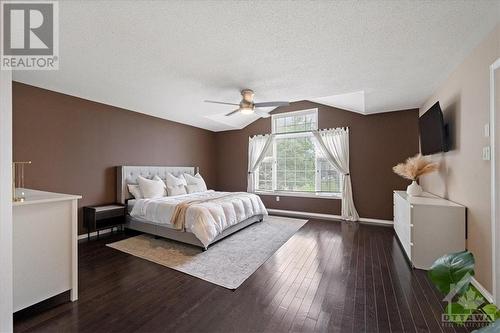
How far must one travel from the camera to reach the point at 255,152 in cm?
630

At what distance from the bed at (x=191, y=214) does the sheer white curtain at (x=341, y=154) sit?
2023 millimetres

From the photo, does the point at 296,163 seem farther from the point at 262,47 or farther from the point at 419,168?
the point at 262,47

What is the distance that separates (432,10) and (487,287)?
255cm

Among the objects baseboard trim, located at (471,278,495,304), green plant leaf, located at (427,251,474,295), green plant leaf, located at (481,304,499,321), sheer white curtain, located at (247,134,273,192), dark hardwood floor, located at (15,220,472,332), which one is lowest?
dark hardwood floor, located at (15,220,472,332)

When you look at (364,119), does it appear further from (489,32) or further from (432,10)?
(432,10)

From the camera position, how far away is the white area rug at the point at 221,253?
254 centimetres

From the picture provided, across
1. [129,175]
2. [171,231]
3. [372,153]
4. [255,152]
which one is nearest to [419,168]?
[372,153]

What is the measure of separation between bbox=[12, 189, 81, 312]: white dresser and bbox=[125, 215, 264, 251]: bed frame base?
1.49 metres

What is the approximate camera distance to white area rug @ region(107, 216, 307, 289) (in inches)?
99.9

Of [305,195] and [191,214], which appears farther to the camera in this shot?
[305,195]

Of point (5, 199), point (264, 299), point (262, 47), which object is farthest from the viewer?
point (262, 47)

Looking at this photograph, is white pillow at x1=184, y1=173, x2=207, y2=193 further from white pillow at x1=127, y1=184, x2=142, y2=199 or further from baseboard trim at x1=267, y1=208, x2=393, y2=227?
baseboard trim at x1=267, y1=208, x2=393, y2=227

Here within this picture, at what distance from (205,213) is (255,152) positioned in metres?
3.37

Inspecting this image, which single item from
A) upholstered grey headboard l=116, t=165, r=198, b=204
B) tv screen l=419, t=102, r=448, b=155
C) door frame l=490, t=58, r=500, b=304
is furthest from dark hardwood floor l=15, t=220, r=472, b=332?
tv screen l=419, t=102, r=448, b=155
